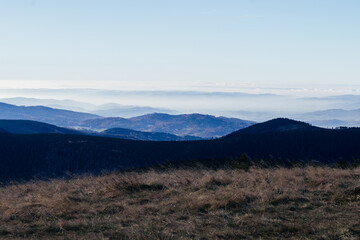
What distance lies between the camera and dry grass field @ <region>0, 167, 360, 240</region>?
327 inches

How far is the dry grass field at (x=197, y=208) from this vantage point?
830 centimetres

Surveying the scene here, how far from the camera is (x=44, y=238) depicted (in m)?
8.20

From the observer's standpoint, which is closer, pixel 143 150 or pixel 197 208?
pixel 197 208

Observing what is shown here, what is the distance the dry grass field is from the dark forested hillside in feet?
189

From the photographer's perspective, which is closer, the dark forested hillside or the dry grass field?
the dry grass field

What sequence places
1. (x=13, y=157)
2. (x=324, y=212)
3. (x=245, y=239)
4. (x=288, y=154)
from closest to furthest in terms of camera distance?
(x=245, y=239) < (x=324, y=212) < (x=288, y=154) < (x=13, y=157)

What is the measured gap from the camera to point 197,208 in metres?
10.2

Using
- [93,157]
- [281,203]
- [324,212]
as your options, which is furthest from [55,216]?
[93,157]

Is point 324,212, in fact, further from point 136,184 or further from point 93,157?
point 93,157

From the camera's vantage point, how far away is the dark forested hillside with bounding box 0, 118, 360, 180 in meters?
73.3

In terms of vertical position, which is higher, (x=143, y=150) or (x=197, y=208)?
(x=197, y=208)

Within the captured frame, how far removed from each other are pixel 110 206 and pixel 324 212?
552cm

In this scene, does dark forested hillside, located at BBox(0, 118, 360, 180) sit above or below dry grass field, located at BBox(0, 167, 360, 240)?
below

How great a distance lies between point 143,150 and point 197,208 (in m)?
70.3
